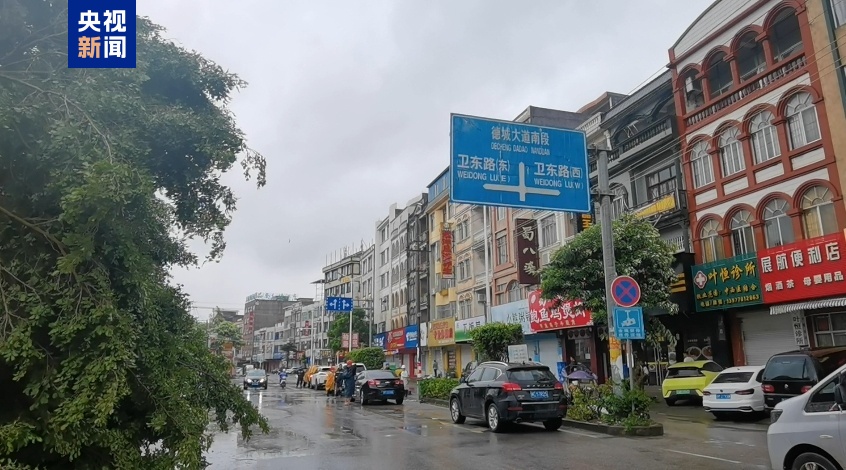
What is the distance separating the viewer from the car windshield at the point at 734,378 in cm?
1563

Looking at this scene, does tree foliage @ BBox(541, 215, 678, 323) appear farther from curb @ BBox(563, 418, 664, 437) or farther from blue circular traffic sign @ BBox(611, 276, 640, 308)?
curb @ BBox(563, 418, 664, 437)

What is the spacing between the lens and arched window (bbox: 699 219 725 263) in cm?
2238

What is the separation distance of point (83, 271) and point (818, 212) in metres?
20.6

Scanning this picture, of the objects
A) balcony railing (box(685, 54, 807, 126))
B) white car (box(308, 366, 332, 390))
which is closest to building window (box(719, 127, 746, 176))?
balcony railing (box(685, 54, 807, 126))

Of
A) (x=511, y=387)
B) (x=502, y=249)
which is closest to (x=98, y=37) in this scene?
(x=511, y=387)

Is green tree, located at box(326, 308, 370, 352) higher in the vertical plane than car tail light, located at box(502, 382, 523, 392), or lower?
higher

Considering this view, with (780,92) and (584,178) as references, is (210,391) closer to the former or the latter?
(584,178)

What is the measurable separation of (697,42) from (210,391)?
23180mm

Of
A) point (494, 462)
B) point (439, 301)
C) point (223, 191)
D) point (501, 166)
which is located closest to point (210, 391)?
point (223, 191)

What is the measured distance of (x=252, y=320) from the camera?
132 metres

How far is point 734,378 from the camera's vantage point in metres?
15.9

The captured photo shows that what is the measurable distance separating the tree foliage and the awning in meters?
2.98

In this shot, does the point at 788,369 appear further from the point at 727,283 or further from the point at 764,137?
the point at 764,137

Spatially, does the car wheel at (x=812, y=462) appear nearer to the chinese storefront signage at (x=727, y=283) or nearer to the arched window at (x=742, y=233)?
the chinese storefront signage at (x=727, y=283)
